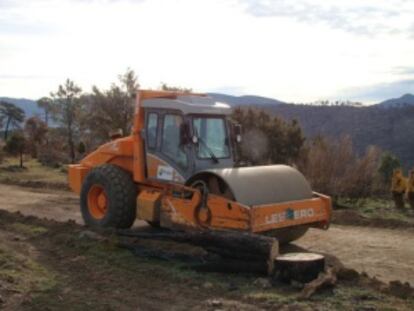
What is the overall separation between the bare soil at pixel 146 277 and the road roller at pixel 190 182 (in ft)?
2.60

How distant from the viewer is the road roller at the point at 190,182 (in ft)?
31.3

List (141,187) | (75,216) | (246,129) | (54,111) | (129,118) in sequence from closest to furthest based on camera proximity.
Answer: (141,187), (75,216), (246,129), (129,118), (54,111)

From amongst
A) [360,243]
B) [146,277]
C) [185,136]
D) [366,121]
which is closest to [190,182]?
[185,136]

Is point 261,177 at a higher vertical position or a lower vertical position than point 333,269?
higher

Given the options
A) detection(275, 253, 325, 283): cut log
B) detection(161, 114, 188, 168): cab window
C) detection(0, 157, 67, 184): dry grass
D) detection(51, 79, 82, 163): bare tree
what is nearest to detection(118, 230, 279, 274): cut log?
detection(275, 253, 325, 283): cut log

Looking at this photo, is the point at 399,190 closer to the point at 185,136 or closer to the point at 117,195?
the point at 185,136

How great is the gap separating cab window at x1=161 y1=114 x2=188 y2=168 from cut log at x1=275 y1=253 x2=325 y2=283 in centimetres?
317

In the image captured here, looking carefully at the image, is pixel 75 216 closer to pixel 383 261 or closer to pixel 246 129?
pixel 383 261

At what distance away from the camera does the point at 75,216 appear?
13992 mm

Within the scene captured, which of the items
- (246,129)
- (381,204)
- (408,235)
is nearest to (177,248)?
(408,235)

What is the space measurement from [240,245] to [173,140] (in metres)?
3.00

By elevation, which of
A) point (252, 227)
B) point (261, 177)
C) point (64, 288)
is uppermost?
point (261, 177)

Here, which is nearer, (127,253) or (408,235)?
(127,253)

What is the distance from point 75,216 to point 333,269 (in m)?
7.47
